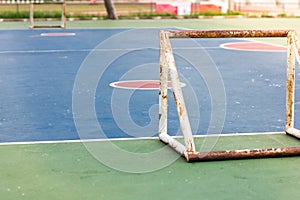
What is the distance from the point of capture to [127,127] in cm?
710

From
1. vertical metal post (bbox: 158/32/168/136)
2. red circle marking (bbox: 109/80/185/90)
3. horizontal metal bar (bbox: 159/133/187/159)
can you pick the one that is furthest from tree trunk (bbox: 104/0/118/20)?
horizontal metal bar (bbox: 159/133/187/159)

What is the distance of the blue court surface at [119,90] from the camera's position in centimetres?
712

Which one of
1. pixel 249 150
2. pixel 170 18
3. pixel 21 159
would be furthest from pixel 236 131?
pixel 170 18

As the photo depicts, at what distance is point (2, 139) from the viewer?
6.49 metres

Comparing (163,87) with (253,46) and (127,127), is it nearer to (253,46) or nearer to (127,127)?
(127,127)

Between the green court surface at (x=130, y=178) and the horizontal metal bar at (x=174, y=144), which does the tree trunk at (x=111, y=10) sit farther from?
the green court surface at (x=130, y=178)

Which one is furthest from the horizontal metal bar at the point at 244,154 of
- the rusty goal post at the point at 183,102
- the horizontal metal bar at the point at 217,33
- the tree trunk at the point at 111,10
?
the tree trunk at the point at 111,10

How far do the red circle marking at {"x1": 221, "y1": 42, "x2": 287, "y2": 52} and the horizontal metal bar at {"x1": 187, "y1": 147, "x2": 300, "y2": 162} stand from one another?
1036 centimetres

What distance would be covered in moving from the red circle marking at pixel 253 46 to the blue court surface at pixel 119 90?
350 mm

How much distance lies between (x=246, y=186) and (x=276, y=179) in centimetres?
32

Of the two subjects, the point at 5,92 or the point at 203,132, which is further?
the point at 5,92

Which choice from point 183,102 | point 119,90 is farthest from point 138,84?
point 183,102

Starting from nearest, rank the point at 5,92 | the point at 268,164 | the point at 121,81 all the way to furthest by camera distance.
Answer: the point at 268,164 → the point at 5,92 → the point at 121,81

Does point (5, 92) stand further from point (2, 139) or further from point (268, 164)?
point (268, 164)
